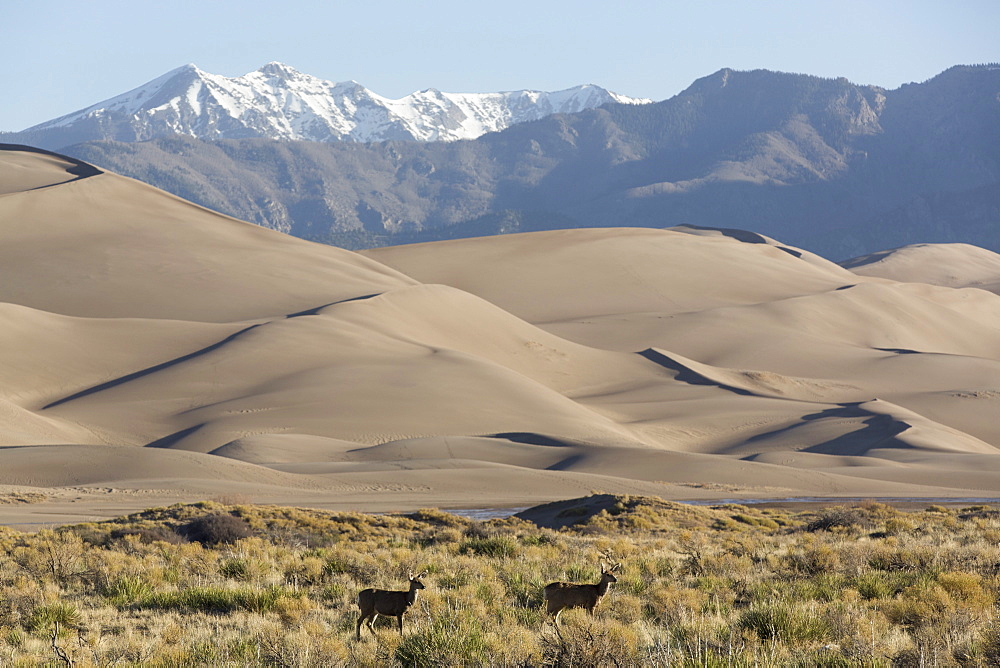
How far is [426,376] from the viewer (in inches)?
2630

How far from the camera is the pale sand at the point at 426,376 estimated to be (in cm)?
4466

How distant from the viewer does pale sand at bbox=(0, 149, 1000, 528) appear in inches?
1758

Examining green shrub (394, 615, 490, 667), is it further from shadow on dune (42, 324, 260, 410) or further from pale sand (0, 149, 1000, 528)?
shadow on dune (42, 324, 260, 410)

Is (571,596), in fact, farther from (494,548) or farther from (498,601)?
(494,548)

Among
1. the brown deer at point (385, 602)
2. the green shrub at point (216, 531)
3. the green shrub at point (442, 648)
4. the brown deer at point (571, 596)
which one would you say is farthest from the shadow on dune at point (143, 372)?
the green shrub at point (442, 648)

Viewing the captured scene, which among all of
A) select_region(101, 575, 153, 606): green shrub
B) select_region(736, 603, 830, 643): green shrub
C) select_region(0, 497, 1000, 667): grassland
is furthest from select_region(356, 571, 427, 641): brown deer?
select_region(101, 575, 153, 606): green shrub

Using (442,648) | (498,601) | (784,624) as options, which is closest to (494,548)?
(498,601)

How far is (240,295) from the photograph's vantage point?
89375 millimetres

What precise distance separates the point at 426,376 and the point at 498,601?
55.0 meters

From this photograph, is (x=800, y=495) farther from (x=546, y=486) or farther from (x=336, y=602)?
(x=336, y=602)

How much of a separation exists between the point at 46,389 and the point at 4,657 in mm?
59975

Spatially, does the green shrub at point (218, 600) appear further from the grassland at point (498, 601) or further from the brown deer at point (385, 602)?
the brown deer at point (385, 602)

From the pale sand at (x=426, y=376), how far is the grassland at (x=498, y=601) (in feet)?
54.7

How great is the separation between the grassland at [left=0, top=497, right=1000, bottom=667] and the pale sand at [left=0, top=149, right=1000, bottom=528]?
16662mm
